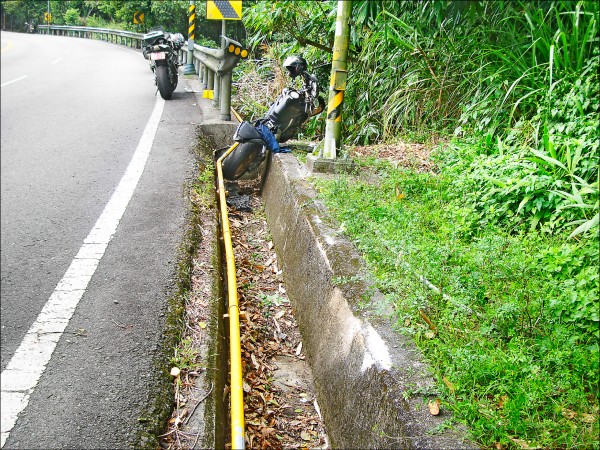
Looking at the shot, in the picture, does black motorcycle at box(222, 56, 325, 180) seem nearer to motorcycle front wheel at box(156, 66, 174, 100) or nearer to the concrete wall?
the concrete wall

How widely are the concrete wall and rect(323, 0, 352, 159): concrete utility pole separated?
1.17 m

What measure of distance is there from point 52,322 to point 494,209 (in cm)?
303

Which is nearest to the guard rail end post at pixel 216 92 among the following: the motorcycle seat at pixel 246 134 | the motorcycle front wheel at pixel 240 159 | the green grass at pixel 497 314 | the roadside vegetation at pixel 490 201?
the roadside vegetation at pixel 490 201

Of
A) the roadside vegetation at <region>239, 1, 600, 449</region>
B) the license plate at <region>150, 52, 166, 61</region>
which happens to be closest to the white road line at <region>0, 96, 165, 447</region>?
the roadside vegetation at <region>239, 1, 600, 449</region>

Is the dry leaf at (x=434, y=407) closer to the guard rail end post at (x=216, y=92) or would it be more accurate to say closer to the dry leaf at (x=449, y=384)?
the dry leaf at (x=449, y=384)

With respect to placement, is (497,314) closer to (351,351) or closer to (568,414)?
(568,414)

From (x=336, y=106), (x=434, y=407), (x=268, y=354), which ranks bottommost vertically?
(x=268, y=354)

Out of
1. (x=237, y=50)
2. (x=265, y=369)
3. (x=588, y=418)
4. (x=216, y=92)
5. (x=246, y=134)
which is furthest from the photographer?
(x=216, y=92)

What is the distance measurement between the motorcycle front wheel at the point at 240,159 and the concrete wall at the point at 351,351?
206cm

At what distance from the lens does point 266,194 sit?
6758 mm

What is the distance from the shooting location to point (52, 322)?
3.26 metres

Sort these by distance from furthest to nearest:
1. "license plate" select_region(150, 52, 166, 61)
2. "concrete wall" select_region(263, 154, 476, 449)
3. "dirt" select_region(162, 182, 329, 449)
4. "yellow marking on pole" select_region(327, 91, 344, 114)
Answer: "license plate" select_region(150, 52, 166, 61) < "yellow marking on pole" select_region(327, 91, 344, 114) < "dirt" select_region(162, 182, 329, 449) < "concrete wall" select_region(263, 154, 476, 449)

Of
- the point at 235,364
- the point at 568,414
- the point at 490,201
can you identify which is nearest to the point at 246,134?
the point at 490,201

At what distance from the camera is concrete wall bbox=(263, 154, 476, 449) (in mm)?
2451
